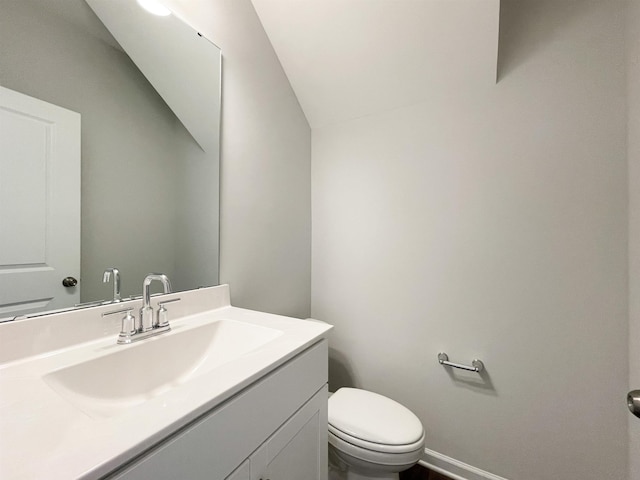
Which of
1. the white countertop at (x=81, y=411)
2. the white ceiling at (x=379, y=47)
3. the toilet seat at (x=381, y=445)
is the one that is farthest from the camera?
the white ceiling at (x=379, y=47)

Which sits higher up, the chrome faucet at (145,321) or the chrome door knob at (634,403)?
the chrome faucet at (145,321)

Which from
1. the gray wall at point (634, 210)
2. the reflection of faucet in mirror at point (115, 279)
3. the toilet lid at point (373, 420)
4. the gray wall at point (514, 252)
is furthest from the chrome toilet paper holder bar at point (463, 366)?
the reflection of faucet in mirror at point (115, 279)

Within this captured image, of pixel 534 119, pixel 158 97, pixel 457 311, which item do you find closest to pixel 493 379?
pixel 457 311

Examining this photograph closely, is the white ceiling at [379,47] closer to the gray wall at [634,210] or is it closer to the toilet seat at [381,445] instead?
the gray wall at [634,210]

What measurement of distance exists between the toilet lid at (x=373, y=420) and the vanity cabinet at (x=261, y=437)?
21 cm

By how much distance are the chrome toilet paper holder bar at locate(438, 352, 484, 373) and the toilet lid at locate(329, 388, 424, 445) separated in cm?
30

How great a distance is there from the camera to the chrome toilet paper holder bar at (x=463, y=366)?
118cm

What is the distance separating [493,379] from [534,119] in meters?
1.19

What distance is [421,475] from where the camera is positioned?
1.29 meters

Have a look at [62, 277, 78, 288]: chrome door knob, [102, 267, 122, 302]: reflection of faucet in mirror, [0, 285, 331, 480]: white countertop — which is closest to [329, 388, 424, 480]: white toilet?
[0, 285, 331, 480]: white countertop

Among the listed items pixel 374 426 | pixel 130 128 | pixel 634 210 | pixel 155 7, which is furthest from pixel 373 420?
pixel 155 7

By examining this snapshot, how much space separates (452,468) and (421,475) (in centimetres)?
16

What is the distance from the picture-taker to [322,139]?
5.50 ft

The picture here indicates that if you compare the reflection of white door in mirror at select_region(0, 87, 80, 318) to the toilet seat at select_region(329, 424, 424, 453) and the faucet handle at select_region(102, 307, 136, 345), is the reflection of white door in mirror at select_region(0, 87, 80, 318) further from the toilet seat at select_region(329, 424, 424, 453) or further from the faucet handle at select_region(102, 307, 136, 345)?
the toilet seat at select_region(329, 424, 424, 453)
